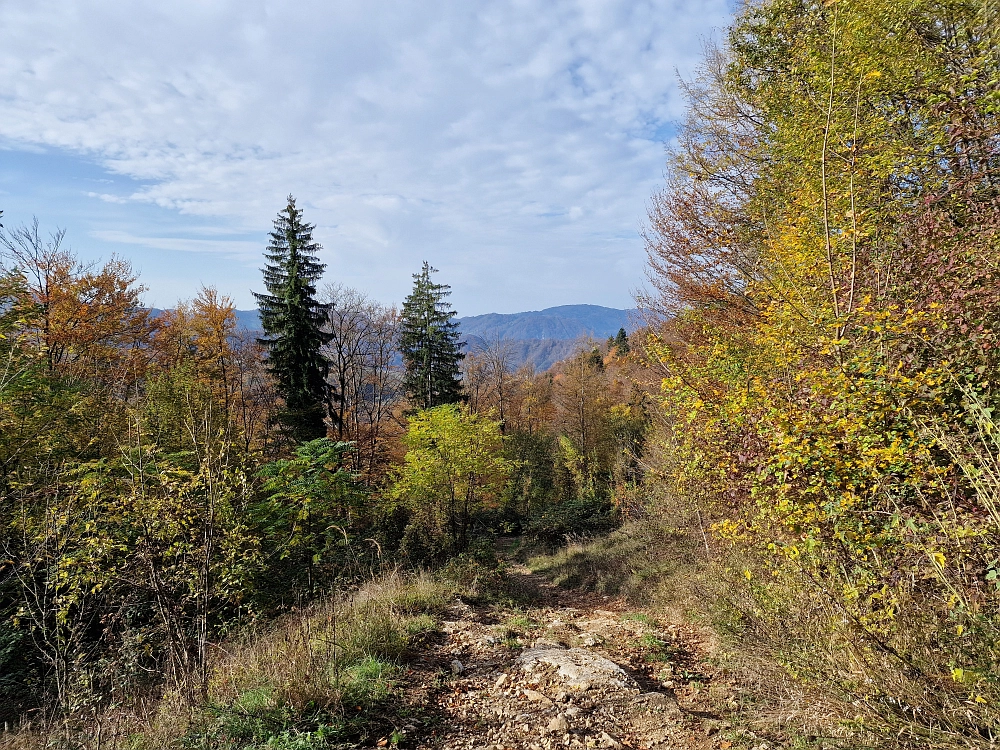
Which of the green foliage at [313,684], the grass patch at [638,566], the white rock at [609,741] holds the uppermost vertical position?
the green foliage at [313,684]

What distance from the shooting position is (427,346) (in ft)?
80.0

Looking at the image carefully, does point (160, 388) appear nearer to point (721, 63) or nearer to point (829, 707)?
point (829, 707)

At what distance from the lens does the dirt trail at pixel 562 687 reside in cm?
389

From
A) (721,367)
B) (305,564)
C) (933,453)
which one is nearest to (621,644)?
(721,367)

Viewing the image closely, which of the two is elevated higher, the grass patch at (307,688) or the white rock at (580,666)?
the grass patch at (307,688)

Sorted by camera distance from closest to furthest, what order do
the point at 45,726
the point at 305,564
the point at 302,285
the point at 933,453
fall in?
the point at 933,453
the point at 45,726
the point at 305,564
the point at 302,285

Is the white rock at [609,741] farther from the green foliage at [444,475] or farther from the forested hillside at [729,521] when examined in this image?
the green foliage at [444,475]

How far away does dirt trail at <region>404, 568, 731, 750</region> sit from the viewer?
3889 millimetres

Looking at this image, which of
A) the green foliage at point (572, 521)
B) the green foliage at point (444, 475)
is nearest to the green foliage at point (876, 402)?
the green foliage at point (444, 475)

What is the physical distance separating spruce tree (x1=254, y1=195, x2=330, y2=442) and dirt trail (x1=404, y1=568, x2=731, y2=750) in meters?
13.1

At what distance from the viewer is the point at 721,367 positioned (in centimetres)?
502

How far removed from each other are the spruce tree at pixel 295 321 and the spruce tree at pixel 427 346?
6.02m

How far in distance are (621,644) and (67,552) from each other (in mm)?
7674

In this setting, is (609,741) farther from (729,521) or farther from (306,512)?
(306,512)
